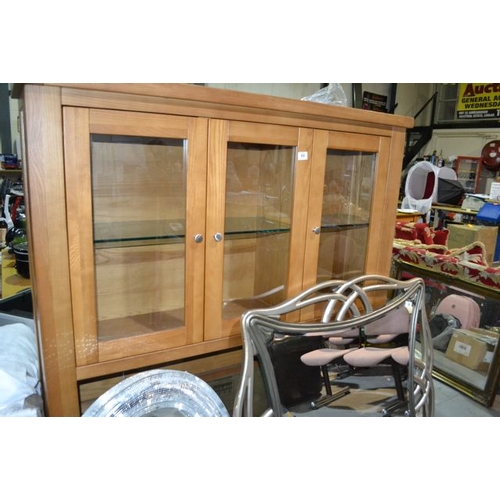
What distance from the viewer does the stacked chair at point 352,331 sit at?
3.07 ft

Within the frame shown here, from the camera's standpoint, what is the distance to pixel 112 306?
959 millimetres

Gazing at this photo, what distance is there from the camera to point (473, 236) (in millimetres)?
4301

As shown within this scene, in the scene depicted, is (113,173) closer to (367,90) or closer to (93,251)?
(93,251)

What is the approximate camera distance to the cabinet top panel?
740mm

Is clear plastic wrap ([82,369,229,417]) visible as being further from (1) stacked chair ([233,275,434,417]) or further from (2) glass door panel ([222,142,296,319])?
(2) glass door panel ([222,142,296,319])

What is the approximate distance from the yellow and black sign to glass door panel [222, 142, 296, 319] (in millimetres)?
5956

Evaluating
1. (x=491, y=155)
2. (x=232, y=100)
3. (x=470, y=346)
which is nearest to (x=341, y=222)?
(x=232, y=100)

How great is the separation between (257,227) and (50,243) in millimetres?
571

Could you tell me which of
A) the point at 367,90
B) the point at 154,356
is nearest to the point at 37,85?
the point at 154,356

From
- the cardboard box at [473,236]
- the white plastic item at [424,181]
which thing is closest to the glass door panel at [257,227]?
the cardboard box at [473,236]

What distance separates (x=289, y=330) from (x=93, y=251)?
50 cm

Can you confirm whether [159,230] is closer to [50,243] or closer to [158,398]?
[50,243]

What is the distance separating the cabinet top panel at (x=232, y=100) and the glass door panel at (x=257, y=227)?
104mm

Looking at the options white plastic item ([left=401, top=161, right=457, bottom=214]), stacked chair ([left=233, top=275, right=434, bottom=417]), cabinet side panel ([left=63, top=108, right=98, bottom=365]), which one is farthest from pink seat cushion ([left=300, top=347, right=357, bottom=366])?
white plastic item ([left=401, top=161, right=457, bottom=214])
